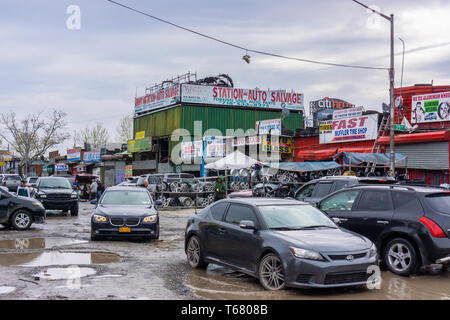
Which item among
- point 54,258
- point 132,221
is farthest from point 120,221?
point 54,258

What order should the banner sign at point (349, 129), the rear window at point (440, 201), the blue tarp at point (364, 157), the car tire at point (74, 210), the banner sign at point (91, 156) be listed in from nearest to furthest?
the rear window at point (440, 201)
the blue tarp at point (364, 157)
the car tire at point (74, 210)
the banner sign at point (349, 129)
the banner sign at point (91, 156)

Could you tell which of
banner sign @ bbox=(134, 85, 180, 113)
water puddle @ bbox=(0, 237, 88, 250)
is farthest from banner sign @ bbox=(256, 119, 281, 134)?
water puddle @ bbox=(0, 237, 88, 250)

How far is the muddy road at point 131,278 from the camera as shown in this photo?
7598 mm

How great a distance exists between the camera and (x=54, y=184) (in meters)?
24.5

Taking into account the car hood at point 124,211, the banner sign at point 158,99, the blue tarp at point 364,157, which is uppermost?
the banner sign at point 158,99

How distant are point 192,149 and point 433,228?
3344 centimetres

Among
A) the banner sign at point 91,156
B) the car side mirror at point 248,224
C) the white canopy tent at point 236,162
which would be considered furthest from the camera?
the banner sign at point 91,156

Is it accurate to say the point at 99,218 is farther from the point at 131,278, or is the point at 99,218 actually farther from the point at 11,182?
the point at 11,182

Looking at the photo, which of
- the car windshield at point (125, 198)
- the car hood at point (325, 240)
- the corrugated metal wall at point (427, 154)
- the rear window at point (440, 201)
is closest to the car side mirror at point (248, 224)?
the car hood at point (325, 240)

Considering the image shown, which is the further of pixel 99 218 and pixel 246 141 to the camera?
pixel 246 141

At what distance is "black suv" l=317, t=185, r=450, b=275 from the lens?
8.66 metres

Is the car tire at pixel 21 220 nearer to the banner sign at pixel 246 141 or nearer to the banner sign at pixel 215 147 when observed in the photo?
the banner sign at pixel 246 141

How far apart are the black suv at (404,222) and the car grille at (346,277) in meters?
1.66

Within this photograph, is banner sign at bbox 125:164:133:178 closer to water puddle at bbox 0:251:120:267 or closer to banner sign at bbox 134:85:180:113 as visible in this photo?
banner sign at bbox 134:85:180:113
